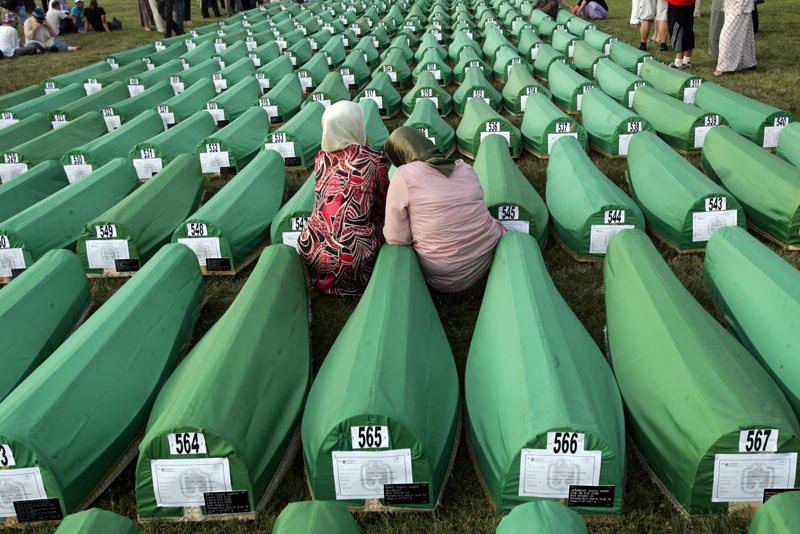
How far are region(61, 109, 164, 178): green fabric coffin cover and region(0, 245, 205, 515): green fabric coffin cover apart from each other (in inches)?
132

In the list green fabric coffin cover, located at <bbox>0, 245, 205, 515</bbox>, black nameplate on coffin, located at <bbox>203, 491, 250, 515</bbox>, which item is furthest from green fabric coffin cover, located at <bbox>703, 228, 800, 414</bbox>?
green fabric coffin cover, located at <bbox>0, 245, 205, 515</bbox>

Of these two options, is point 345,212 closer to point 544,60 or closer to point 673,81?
point 673,81

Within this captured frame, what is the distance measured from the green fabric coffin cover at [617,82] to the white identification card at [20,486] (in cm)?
744

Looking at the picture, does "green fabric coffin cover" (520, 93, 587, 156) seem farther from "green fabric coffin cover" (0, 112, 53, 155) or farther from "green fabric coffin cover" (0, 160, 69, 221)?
"green fabric coffin cover" (0, 112, 53, 155)

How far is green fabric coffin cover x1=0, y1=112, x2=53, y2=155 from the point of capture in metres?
7.73

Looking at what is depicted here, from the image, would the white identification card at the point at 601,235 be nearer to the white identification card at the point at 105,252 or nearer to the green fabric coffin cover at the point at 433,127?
the green fabric coffin cover at the point at 433,127

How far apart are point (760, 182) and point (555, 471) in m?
3.62

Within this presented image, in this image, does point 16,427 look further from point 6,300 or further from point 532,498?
point 532,498

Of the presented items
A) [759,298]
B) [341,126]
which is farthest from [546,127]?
[759,298]

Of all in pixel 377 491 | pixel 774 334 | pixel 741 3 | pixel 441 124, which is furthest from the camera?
pixel 741 3

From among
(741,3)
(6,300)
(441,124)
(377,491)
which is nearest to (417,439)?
(377,491)

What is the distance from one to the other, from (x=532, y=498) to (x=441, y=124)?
17.6ft

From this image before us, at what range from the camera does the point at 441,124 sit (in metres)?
7.52

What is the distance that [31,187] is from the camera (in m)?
6.22
